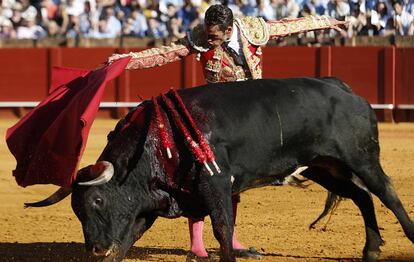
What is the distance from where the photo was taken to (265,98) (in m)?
4.91

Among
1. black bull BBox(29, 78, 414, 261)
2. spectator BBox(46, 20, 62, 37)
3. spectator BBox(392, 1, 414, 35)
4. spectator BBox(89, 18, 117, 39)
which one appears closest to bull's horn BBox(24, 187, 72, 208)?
black bull BBox(29, 78, 414, 261)

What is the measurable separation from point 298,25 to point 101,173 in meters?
1.57

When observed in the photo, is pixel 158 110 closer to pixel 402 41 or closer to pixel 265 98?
pixel 265 98

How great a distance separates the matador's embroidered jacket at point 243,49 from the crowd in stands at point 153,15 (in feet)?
22.6

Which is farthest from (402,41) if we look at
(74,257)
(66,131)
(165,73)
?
(66,131)

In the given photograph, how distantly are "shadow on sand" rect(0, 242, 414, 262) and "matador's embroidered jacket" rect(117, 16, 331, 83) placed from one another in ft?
3.31

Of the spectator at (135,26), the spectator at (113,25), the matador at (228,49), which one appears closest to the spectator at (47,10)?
the spectator at (113,25)

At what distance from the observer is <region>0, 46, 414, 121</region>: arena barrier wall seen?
13.6 meters

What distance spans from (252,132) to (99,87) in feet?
2.42

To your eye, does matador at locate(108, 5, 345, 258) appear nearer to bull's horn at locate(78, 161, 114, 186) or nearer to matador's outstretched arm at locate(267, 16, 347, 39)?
matador's outstretched arm at locate(267, 16, 347, 39)

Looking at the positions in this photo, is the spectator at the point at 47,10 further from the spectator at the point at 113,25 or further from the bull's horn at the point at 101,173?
the bull's horn at the point at 101,173

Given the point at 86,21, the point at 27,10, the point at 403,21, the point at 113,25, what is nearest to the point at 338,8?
the point at 403,21

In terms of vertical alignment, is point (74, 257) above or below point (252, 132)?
below

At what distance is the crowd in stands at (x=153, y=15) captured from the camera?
12.5 metres
